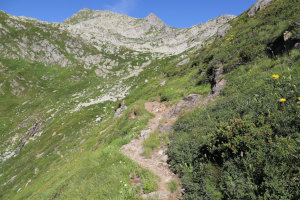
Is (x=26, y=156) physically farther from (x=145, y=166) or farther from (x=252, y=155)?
(x=252, y=155)

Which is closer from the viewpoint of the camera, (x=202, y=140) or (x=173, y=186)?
(x=173, y=186)

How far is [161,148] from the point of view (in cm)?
926

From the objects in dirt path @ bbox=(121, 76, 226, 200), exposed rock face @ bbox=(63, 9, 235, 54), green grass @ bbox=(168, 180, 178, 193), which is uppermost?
exposed rock face @ bbox=(63, 9, 235, 54)

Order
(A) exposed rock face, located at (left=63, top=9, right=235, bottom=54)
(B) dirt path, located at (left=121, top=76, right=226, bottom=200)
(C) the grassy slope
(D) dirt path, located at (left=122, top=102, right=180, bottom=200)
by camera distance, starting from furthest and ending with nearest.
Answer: (A) exposed rock face, located at (left=63, top=9, right=235, bottom=54), (B) dirt path, located at (left=121, top=76, right=226, bottom=200), (D) dirt path, located at (left=122, top=102, right=180, bottom=200), (C) the grassy slope

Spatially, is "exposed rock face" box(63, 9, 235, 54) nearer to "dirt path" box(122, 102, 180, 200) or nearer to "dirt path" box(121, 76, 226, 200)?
"dirt path" box(121, 76, 226, 200)

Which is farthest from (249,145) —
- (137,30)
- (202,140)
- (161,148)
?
(137,30)

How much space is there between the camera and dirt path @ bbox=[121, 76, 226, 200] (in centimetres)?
621

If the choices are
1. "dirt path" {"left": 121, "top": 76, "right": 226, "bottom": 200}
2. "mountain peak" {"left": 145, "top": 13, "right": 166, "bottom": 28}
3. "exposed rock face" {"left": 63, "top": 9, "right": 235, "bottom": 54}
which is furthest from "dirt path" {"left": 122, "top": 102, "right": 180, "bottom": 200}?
"mountain peak" {"left": 145, "top": 13, "right": 166, "bottom": 28}

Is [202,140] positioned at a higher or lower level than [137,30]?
lower

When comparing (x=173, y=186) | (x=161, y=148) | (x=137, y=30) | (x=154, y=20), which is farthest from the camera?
(x=154, y=20)

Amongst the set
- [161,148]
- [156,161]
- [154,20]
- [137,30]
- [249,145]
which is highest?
[154,20]

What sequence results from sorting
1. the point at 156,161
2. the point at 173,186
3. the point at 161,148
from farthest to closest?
1. the point at 161,148
2. the point at 156,161
3. the point at 173,186

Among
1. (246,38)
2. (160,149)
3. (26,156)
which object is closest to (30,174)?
(26,156)

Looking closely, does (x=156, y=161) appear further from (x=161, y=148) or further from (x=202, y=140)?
(x=202, y=140)
